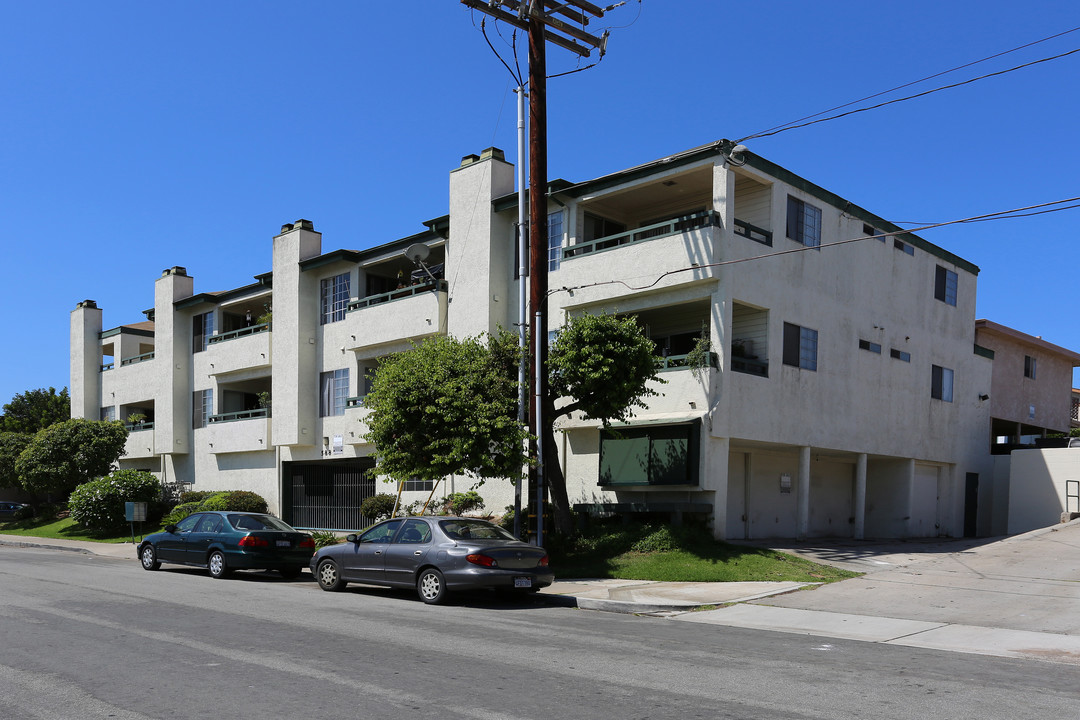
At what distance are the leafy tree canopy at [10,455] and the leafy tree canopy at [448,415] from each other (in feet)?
90.1

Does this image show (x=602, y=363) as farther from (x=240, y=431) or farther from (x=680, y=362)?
(x=240, y=431)

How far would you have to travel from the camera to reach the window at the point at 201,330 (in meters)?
36.8

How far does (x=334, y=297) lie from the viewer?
100 ft

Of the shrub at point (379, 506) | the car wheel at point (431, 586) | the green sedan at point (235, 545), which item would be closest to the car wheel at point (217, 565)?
the green sedan at point (235, 545)

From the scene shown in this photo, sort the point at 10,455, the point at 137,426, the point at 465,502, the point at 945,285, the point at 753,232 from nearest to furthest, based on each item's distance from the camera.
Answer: the point at 753,232 < the point at 465,502 < the point at 945,285 < the point at 137,426 < the point at 10,455

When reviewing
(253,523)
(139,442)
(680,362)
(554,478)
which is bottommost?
(139,442)

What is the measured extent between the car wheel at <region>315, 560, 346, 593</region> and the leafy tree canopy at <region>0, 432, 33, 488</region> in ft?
96.1

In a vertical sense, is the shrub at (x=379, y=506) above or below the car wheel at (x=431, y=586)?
below

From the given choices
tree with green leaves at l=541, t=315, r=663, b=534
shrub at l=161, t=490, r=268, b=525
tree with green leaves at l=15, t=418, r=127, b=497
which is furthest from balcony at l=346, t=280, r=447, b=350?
tree with green leaves at l=15, t=418, r=127, b=497

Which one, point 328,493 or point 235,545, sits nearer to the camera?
point 235,545

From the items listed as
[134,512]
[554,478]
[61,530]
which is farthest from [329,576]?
[61,530]

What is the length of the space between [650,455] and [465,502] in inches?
230

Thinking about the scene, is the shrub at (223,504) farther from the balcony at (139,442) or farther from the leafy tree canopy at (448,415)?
the leafy tree canopy at (448,415)

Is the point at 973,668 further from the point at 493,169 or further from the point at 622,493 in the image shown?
the point at 493,169
